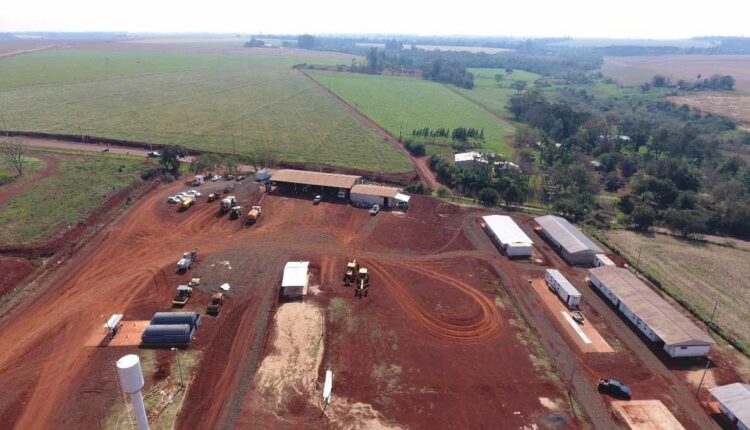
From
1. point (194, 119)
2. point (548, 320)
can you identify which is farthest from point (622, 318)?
point (194, 119)

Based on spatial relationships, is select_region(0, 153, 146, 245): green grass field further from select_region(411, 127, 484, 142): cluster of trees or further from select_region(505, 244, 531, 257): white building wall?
select_region(411, 127, 484, 142): cluster of trees

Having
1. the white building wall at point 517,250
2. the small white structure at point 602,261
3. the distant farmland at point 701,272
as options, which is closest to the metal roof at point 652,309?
the small white structure at point 602,261

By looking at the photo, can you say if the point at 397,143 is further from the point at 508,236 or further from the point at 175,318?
the point at 175,318

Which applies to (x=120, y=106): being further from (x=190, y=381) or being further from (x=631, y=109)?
(x=631, y=109)

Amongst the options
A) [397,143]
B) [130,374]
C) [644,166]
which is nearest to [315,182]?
[397,143]

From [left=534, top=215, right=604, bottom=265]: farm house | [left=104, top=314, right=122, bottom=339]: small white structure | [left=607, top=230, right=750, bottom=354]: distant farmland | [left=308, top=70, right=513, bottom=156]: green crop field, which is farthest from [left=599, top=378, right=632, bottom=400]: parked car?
[left=308, top=70, right=513, bottom=156]: green crop field
